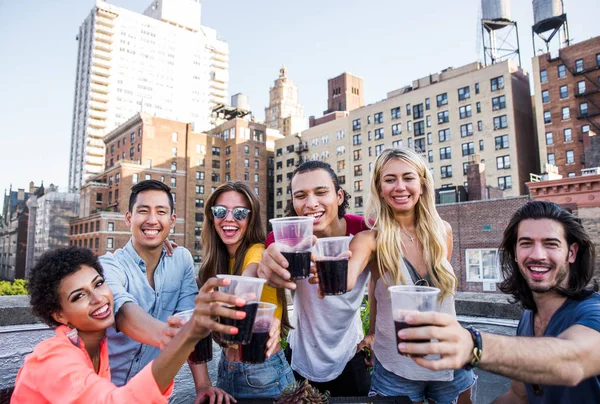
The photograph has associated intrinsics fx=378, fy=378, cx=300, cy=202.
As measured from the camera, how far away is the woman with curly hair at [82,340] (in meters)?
1.74

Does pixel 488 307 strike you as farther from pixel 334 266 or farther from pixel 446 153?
pixel 446 153

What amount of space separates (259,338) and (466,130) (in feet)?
178

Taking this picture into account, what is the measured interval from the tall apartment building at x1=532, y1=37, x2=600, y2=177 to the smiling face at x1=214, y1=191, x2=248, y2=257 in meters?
49.1

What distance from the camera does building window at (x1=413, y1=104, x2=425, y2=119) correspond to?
54.8 metres

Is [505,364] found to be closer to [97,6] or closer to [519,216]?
[519,216]

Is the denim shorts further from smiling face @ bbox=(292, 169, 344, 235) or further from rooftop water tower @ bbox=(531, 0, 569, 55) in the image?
rooftop water tower @ bbox=(531, 0, 569, 55)

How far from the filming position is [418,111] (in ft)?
181

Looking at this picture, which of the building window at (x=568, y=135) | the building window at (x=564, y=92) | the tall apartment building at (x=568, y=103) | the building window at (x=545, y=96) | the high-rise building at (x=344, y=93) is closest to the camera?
the tall apartment building at (x=568, y=103)

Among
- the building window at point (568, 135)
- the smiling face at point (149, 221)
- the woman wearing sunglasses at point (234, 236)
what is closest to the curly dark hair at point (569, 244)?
the woman wearing sunglasses at point (234, 236)

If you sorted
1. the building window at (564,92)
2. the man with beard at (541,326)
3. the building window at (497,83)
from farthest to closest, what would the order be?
the building window at (497,83) < the building window at (564,92) < the man with beard at (541,326)

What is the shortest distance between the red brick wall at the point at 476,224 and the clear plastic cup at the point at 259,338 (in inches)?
1092

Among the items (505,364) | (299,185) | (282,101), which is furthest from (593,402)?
(282,101)

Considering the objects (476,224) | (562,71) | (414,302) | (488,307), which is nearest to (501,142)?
(562,71)

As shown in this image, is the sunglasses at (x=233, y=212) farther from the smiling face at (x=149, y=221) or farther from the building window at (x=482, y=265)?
the building window at (x=482, y=265)
